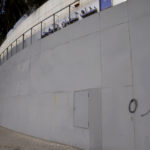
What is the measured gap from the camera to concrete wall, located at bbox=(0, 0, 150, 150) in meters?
5.91

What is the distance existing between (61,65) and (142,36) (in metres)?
4.08

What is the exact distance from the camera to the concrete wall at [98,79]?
591cm

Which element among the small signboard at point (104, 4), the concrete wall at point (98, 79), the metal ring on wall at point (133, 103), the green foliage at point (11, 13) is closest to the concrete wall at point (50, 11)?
the small signboard at point (104, 4)

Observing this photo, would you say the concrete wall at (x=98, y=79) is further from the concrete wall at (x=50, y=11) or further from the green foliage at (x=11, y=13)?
the green foliage at (x=11, y=13)

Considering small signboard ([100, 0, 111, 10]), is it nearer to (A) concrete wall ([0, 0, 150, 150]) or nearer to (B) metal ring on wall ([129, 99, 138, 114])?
(A) concrete wall ([0, 0, 150, 150])

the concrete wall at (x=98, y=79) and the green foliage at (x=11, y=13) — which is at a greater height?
the green foliage at (x=11, y=13)

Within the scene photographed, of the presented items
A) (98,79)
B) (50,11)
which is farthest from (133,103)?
(50,11)

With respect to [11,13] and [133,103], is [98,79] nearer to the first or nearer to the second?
[133,103]

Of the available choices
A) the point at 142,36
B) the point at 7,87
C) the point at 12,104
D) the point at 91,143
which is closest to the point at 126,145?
the point at 91,143

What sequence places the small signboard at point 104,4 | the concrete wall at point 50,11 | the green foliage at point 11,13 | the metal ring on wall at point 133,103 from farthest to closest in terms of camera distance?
the green foliage at point 11,13
the concrete wall at point 50,11
the small signboard at point 104,4
the metal ring on wall at point 133,103

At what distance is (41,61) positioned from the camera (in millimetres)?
10711

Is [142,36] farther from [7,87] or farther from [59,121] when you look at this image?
[7,87]

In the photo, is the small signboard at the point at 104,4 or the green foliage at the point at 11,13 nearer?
the small signboard at the point at 104,4

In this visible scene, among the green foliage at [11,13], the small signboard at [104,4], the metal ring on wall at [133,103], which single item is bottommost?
the metal ring on wall at [133,103]
